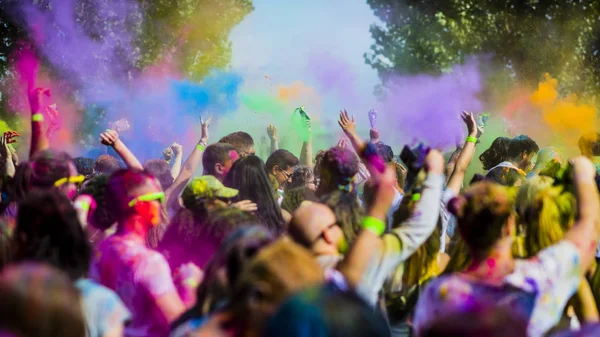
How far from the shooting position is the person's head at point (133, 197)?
349cm

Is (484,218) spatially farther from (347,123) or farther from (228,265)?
(347,123)

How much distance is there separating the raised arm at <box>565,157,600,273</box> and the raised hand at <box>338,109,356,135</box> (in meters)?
1.89

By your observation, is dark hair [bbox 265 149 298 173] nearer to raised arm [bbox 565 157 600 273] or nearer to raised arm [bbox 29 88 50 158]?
raised arm [bbox 29 88 50 158]

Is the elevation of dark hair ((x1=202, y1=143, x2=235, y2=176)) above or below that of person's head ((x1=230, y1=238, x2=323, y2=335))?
above

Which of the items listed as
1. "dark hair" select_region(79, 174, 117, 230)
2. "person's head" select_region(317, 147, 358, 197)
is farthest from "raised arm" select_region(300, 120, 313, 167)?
"dark hair" select_region(79, 174, 117, 230)

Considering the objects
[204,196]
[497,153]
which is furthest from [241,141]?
[204,196]

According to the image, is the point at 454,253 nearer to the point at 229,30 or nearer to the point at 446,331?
the point at 446,331

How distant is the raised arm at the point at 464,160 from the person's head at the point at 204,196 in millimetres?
1777

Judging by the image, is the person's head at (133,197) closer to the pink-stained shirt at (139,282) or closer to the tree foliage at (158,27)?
the pink-stained shirt at (139,282)

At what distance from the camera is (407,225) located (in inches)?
133

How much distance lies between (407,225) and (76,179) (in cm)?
195

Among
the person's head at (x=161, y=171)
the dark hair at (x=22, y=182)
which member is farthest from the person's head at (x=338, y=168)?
the person's head at (x=161, y=171)

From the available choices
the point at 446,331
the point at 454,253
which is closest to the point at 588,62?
the point at 454,253

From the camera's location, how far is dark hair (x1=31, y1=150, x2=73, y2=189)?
396cm
